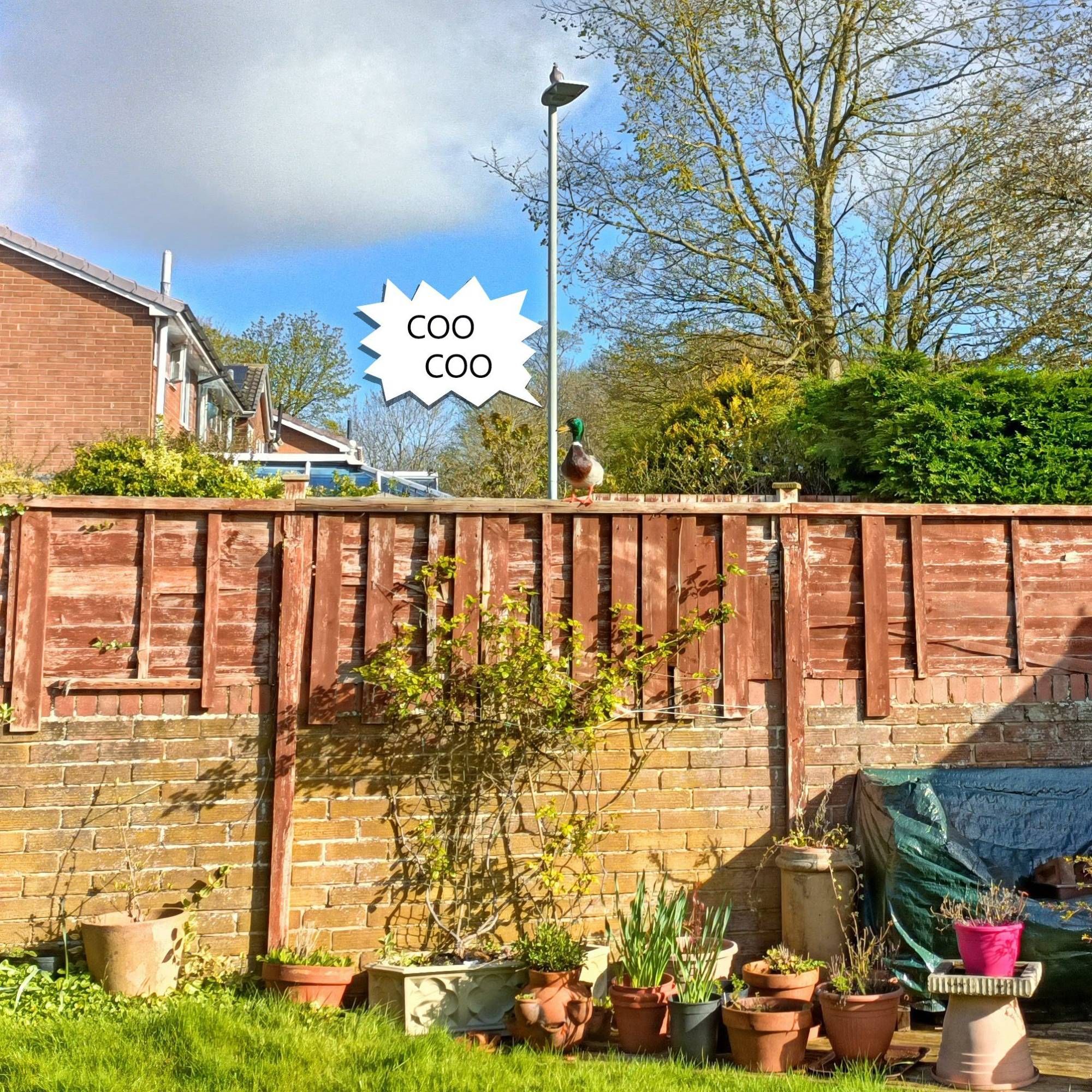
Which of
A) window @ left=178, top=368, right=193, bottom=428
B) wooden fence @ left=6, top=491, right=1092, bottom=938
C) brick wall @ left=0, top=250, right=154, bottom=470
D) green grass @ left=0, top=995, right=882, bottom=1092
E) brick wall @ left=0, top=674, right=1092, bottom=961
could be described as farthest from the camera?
window @ left=178, top=368, right=193, bottom=428

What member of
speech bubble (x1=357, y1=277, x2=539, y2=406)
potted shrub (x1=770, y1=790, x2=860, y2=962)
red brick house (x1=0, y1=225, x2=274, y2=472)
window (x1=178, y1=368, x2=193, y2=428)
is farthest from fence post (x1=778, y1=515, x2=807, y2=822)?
window (x1=178, y1=368, x2=193, y2=428)

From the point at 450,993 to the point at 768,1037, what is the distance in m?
1.54

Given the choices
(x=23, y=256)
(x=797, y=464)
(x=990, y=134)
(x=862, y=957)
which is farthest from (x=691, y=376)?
(x=862, y=957)

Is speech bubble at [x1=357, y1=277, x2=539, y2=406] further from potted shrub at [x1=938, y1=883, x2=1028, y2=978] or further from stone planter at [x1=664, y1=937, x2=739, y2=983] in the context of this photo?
potted shrub at [x1=938, y1=883, x2=1028, y2=978]

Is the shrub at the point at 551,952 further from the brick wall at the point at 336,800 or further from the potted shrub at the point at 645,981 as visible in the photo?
the brick wall at the point at 336,800

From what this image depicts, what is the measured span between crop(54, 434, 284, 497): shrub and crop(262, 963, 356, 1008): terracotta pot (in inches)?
125

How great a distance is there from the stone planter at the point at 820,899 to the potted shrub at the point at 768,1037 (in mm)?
894

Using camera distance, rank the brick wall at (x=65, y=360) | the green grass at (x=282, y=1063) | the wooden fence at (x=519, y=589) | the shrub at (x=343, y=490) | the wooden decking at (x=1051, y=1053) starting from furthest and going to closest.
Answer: the brick wall at (x=65, y=360) < the shrub at (x=343, y=490) < the wooden fence at (x=519, y=589) < the wooden decking at (x=1051, y=1053) < the green grass at (x=282, y=1063)

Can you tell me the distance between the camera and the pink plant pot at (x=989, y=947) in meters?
4.75

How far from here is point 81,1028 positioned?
4766 millimetres

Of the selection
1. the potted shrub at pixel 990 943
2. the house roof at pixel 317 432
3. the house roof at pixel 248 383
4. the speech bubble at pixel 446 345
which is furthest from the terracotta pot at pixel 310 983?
the house roof at pixel 317 432

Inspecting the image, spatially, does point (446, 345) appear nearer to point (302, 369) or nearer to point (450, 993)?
point (450, 993)

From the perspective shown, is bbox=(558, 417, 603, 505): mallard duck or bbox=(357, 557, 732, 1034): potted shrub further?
bbox=(558, 417, 603, 505): mallard duck

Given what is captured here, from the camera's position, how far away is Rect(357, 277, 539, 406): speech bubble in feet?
24.1
